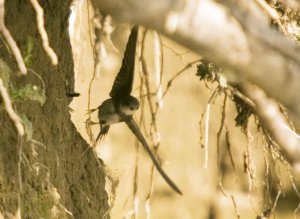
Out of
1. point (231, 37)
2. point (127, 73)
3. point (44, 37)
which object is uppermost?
point (231, 37)

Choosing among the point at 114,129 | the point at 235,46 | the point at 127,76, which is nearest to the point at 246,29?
the point at 235,46

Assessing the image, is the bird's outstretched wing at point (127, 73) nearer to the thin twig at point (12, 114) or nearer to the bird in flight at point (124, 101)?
the bird in flight at point (124, 101)

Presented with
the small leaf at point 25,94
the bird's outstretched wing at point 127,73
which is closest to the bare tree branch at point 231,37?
the small leaf at point 25,94

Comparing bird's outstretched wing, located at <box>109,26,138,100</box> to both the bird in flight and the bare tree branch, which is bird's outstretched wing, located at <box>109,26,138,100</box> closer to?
the bird in flight

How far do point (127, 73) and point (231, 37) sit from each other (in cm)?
139

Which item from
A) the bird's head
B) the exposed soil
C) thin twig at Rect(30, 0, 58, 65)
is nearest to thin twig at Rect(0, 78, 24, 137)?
thin twig at Rect(30, 0, 58, 65)

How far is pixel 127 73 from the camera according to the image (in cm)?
303

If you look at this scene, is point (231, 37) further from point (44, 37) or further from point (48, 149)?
point (48, 149)

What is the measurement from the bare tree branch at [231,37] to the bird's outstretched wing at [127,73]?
1.20m

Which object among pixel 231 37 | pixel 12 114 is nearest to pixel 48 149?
pixel 12 114

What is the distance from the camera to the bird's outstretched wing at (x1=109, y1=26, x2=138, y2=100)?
116 inches

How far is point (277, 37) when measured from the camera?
5.60ft

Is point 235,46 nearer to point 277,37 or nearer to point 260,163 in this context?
point 277,37

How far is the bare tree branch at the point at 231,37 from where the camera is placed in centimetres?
159
